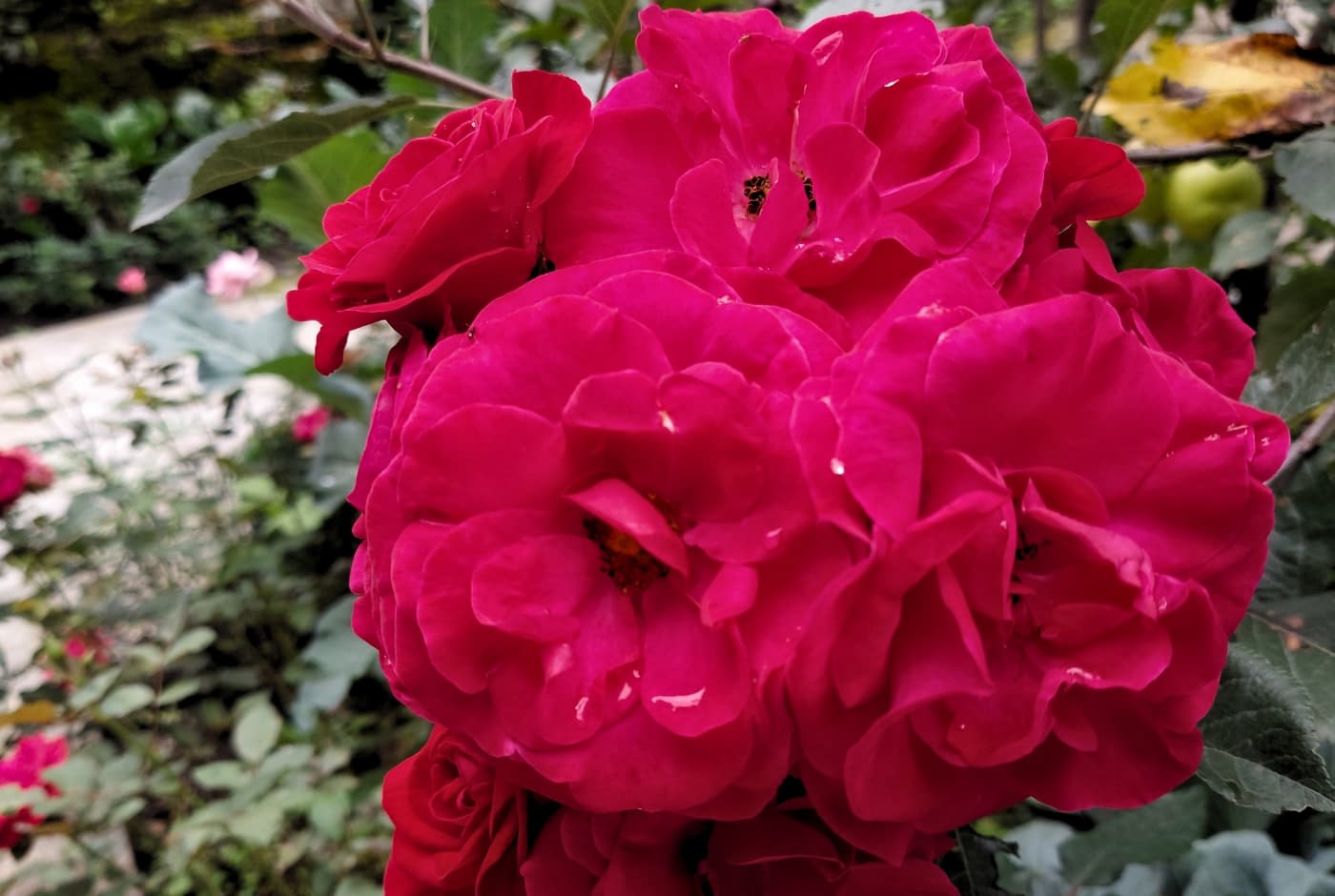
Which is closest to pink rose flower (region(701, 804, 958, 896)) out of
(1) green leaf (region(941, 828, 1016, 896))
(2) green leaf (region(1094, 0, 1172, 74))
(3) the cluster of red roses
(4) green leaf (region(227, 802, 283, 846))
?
(3) the cluster of red roses

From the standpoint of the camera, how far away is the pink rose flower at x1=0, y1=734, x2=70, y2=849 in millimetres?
950

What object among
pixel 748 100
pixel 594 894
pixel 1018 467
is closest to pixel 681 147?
pixel 748 100

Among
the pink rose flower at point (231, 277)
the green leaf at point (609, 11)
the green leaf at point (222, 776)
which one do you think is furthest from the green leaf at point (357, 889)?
the pink rose flower at point (231, 277)

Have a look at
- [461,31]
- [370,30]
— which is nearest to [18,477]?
[461,31]

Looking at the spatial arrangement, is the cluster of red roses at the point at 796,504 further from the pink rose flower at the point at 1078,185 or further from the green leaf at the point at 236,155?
the green leaf at the point at 236,155

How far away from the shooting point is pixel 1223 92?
0.67 meters

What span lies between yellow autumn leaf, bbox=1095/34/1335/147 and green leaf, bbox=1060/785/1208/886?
1.76 ft

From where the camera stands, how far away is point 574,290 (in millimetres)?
298

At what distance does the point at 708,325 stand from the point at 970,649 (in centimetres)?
13

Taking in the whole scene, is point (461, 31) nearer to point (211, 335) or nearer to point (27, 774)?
point (211, 335)

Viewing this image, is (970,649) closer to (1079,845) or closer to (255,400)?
(1079,845)

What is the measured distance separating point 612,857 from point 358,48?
58cm

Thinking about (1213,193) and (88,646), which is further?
(88,646)

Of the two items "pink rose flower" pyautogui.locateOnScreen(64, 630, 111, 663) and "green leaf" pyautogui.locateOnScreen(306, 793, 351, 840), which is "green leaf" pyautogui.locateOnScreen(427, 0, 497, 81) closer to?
"green leaf" pyautogui.locateOnScreen(306, 793, 351, 840)
